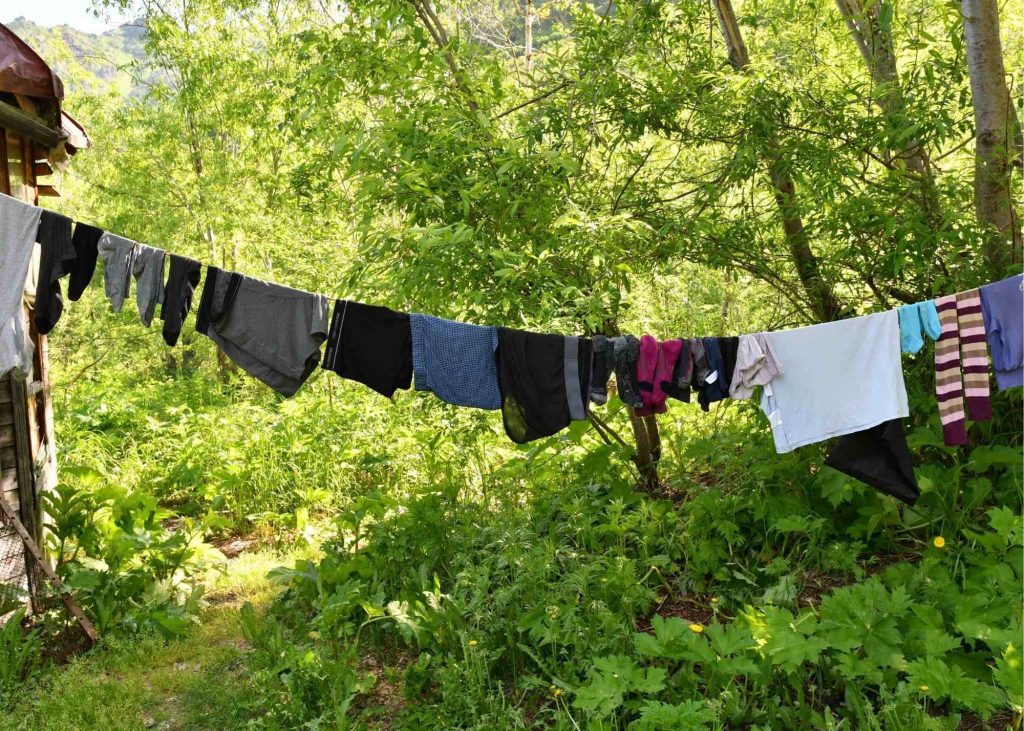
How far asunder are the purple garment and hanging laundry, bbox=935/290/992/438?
0.04 metres

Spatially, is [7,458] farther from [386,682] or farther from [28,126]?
[386,682]

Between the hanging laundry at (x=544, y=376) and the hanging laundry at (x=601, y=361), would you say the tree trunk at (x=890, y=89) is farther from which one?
the hanging laundry at (x=544, y=376)

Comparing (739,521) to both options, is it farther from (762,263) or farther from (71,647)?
(71,647)

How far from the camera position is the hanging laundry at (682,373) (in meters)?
3.63

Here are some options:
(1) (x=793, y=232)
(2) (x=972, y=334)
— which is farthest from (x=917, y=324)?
(1) (x=793, y=232)

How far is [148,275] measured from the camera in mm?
3748

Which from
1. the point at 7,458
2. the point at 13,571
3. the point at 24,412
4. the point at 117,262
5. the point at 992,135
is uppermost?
the point at 992,135

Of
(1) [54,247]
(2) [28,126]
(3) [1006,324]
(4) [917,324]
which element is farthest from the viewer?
(2) [28,126]

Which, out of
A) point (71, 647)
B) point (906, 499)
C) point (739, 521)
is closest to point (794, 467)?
point (739, 521)

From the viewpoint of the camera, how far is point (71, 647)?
15.0 ft

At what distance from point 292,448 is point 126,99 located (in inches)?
296

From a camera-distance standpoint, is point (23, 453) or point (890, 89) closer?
point (890, 89)

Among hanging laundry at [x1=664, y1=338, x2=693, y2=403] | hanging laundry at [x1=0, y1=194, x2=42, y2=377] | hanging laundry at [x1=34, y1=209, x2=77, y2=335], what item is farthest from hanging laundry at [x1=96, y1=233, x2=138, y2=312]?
hanging laundry at [x1=664, y1=338, x2=693, y2=403]

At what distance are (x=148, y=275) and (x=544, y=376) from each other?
1.88 meters
